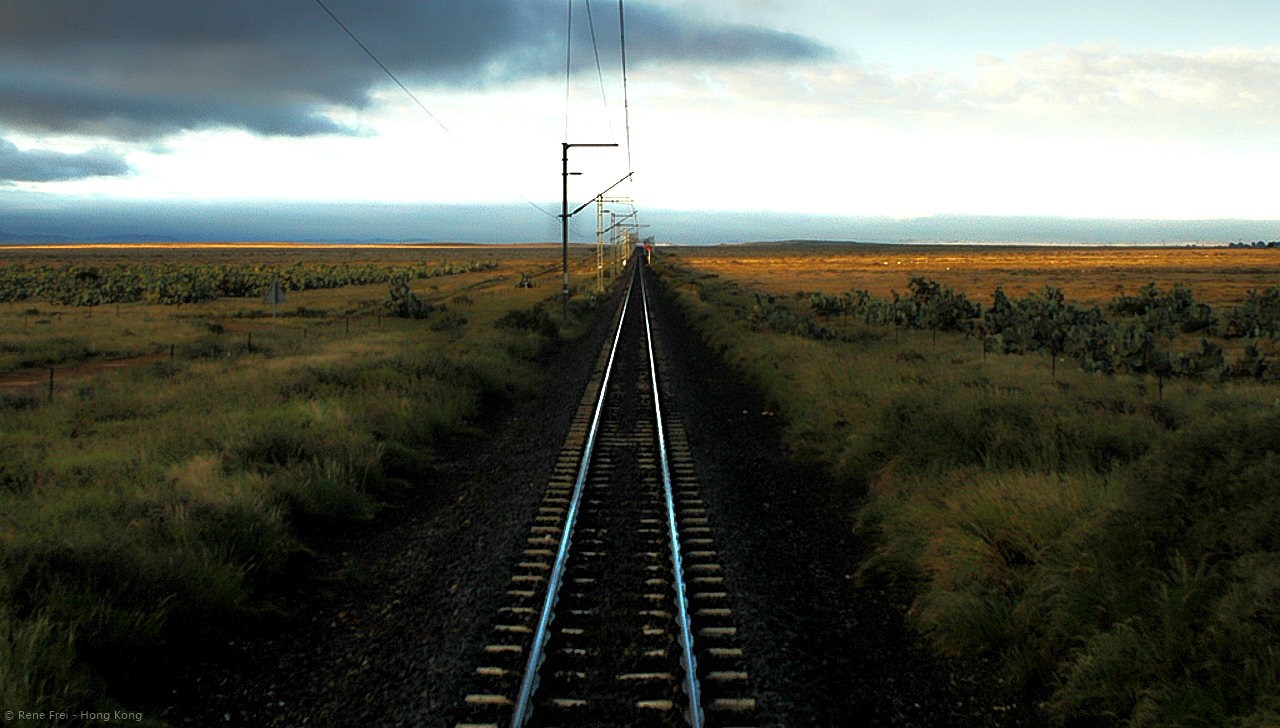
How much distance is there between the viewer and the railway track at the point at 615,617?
491 centimetres

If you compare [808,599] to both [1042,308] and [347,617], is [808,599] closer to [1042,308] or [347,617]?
[347,617]

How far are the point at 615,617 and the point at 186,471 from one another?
591 centimetres

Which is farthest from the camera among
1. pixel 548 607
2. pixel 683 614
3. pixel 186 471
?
pixel 186 471

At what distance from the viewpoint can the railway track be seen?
16.1 ft

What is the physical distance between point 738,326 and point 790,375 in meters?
10.6

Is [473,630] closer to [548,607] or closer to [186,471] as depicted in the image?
[548,607]

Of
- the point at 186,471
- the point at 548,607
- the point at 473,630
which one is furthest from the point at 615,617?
the point at 186,471

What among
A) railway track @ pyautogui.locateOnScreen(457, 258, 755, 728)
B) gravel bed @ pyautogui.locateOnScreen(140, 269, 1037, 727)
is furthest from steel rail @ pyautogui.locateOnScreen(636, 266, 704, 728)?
gravel bed @ pyautogui.locateOnScreen(140, 269, 1037, 727)

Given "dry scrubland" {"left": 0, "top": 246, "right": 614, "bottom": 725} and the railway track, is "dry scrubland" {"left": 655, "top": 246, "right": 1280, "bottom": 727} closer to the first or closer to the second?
the railway track

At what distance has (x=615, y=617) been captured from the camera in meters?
6.17

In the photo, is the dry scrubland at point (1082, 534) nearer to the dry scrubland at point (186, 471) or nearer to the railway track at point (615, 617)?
the railway track at point (615, 617)

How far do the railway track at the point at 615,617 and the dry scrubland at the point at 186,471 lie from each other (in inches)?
86.8

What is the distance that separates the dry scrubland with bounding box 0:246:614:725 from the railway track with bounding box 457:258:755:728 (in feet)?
7.24

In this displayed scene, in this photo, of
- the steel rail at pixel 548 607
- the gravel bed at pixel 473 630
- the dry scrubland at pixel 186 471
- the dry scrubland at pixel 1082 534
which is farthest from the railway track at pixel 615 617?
the dry scrubland at pixel 186 471
